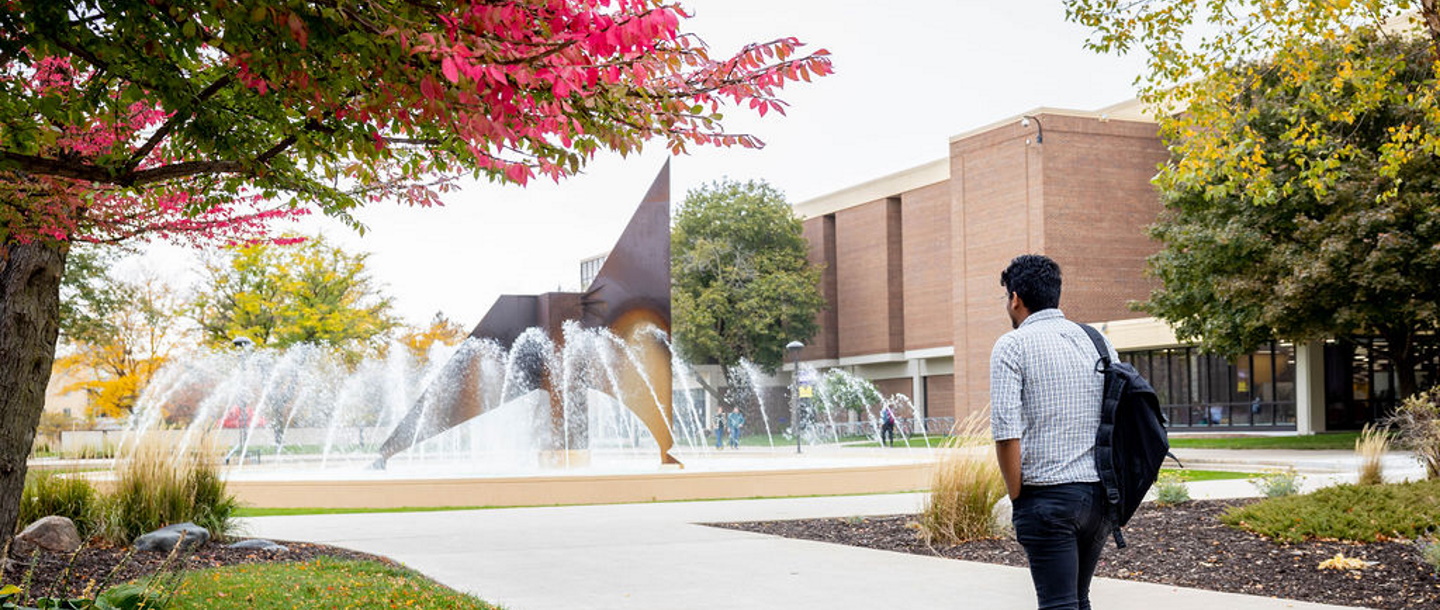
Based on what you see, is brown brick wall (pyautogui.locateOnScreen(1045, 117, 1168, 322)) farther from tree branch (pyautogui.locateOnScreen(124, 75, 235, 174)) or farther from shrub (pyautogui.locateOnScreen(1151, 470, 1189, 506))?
tree branch (pyautogui.locateOnScreen(124, 75, 235, 174))

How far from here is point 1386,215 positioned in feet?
94.3

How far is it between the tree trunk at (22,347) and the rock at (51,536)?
6.95 feet

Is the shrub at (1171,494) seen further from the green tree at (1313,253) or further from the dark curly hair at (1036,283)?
the green tree at (1313,253)

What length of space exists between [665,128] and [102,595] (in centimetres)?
322

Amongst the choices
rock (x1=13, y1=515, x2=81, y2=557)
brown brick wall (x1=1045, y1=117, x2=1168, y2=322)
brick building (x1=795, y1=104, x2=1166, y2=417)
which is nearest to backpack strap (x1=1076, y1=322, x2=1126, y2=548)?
rock (x1=13, y1=515, x2=81, y2=557)

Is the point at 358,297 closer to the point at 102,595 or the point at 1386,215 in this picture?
the point at 1386,215

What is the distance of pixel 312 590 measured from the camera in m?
7.37

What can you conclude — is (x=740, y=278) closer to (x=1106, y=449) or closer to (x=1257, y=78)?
(x=1257, y=78)

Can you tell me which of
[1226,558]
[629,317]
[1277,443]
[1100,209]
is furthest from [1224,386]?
[1226,558]

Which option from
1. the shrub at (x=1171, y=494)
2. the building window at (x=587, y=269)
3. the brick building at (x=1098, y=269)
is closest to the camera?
the shrub at (x=1171, y=494)

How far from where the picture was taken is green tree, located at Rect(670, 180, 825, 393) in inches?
2447

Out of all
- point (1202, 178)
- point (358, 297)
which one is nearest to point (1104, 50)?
point (1202, 178)

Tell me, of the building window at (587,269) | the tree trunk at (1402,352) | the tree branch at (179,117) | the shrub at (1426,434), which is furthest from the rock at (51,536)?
the building window at (587,269)

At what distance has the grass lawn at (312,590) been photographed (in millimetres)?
6875
